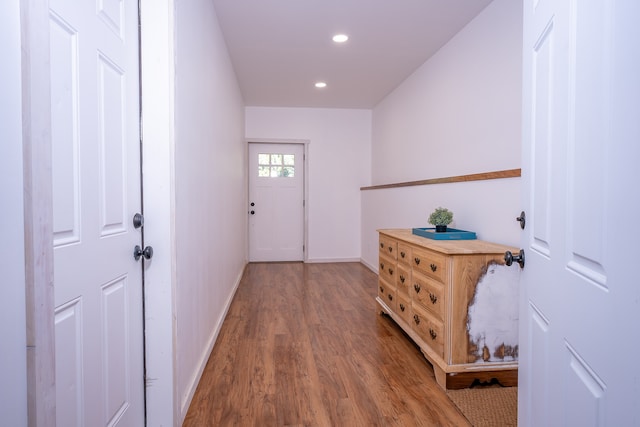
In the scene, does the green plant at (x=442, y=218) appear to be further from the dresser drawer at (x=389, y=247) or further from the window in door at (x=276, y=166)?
the window in door at (x=276, y=166)

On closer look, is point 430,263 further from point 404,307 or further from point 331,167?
point 331,167

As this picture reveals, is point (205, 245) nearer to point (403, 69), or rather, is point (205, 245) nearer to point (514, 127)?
point (514, 127)

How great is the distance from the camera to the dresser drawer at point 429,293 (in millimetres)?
2107

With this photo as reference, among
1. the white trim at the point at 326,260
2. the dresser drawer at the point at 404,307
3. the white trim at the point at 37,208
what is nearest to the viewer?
the white trim at the point at 37,208

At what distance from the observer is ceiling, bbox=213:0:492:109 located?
277 centimetres

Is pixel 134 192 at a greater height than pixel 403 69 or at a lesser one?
lesser

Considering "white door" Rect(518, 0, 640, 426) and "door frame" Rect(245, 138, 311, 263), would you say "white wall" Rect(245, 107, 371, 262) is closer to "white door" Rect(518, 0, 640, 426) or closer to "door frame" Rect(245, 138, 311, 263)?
"door frame" Rect(245, 138, 311, 263)

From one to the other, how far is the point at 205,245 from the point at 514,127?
2057 millimetres

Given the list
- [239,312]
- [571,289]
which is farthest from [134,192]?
[239,312]

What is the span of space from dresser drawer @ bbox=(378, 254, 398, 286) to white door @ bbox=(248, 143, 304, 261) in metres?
2.85

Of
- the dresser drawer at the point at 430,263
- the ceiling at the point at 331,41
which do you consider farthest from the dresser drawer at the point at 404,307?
the ceiling at the point at 331,41

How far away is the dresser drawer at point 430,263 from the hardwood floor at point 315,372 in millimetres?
574

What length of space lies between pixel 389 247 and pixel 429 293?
855 millimetres

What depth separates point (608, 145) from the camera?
0.60m
